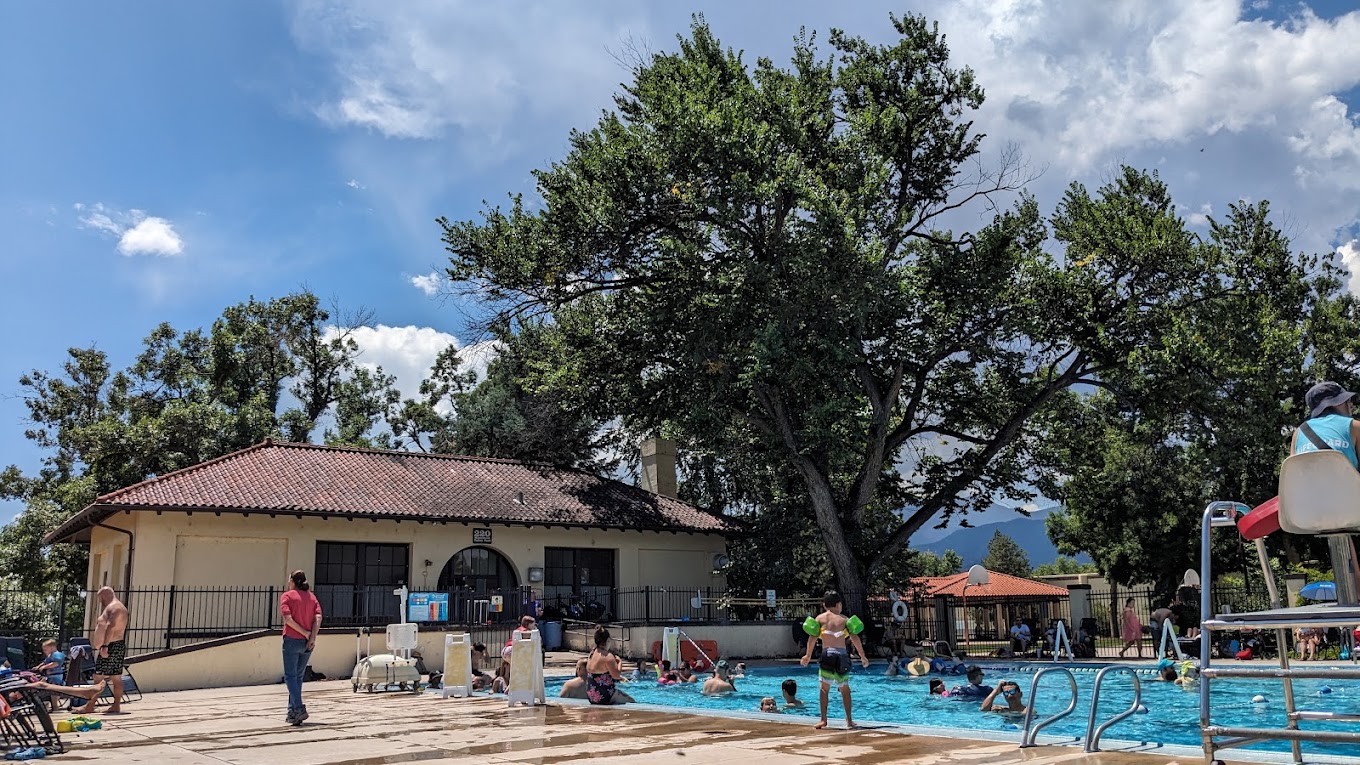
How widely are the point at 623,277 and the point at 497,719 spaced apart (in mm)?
17884

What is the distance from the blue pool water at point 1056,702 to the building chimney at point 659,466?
13.2 metres

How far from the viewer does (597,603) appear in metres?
29.0

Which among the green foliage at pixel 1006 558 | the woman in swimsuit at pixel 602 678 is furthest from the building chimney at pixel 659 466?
the green foliage at pixel 1006 558

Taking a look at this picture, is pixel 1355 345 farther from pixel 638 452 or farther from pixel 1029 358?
pixel 638 452

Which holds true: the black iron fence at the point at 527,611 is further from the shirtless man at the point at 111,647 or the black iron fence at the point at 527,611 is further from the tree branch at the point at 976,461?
the shirtless man at the point at 111,647

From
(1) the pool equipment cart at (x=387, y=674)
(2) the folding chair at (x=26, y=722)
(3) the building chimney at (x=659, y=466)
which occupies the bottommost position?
(1) the pool equipment cart at (x=387, y=674)

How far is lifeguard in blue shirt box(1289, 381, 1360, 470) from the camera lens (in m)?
4.82

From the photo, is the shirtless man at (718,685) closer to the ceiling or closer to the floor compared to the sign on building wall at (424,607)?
closer to the floor

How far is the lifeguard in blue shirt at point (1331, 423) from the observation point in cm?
482

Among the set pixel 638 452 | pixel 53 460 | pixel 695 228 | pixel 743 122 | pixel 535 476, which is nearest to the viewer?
pixel 743 122

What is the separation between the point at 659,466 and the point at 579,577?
657cm

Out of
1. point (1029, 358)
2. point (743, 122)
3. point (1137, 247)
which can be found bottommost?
point (1029, 358)

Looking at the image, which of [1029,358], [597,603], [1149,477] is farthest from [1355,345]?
[597,603]

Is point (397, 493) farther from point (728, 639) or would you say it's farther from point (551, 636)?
point (728, 639)
